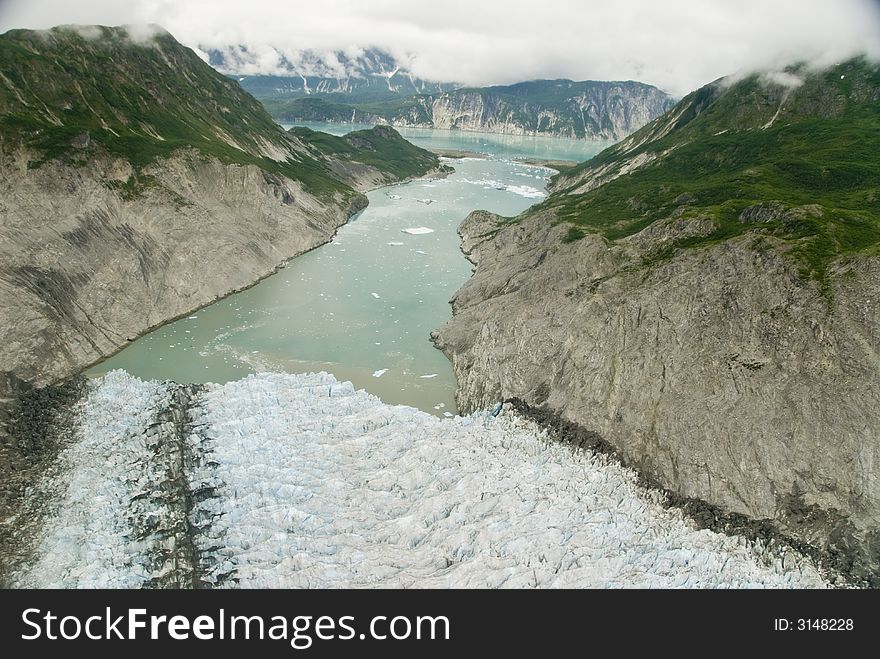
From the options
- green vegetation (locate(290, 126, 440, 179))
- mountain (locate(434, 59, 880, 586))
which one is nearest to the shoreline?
mountain (locate(434, 59, 880, 586))

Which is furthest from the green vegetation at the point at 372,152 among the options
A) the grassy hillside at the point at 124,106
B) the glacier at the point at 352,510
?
the glacier at the point at 352,510

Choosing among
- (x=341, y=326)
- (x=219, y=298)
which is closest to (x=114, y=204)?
(x=219, y=298)

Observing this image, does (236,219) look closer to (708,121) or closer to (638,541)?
(638,541)

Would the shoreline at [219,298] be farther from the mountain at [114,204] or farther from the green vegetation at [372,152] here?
the green vegetation at [372,152]

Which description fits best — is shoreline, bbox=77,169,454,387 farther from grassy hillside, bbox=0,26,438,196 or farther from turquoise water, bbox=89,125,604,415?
grassy hillside, bbox=0,26,438,196

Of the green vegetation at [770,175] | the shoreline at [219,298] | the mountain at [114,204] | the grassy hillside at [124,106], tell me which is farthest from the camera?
the grassy hillside at [124,106]

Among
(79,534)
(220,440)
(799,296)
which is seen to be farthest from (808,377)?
(79,534)

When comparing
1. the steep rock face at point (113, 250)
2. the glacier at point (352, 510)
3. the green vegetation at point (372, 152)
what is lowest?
the glacier at point (352, 510)
